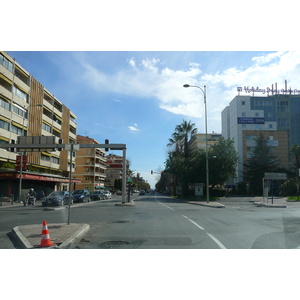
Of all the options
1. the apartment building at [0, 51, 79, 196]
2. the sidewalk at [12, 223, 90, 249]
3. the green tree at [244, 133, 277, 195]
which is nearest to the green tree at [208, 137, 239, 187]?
the green tree at [244, 133, 277, 195]

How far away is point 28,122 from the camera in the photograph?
4834 centimetres

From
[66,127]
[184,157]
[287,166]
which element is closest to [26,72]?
[66,127]

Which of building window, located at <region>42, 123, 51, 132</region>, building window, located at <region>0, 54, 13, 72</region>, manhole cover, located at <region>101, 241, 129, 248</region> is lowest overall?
manhole cover, located at <region>101, 241, 129, 248</region>

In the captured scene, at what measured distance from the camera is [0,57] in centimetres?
3950

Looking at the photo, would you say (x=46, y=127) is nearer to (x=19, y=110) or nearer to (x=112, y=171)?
(x=19, y=110)

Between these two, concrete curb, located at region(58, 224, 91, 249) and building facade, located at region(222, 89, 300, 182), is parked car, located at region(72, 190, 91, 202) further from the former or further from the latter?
building facade, located at region(222, 89, 300, 182)

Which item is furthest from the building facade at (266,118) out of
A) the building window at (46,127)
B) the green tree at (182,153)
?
the building window at (46,127)

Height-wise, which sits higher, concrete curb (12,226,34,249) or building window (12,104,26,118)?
building window (12,104,26,118)

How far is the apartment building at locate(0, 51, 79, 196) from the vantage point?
40781mm

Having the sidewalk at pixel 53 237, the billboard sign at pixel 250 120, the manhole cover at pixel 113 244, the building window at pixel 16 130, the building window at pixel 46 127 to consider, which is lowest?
the manhole cover at pixel 113 244

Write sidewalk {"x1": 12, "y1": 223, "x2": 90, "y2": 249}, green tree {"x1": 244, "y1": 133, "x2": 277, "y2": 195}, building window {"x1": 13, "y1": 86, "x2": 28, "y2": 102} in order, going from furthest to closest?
green tree {"x1": 244, "y1": 133, "x2": 277, "y2": 195} → building window {"x1": 13, "y1": 86, "x2": 28, "y2": 102} → sidewalk {"x1": 12, "y1": 223, "x2": 90, "y2": 249}

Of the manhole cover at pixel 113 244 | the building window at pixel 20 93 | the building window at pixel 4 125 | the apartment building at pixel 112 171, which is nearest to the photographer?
the manhole cover at pixel 113 244

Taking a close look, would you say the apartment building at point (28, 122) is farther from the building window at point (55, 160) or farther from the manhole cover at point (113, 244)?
the manhole cover at point (113, 244)

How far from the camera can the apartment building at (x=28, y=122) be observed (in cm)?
4078
